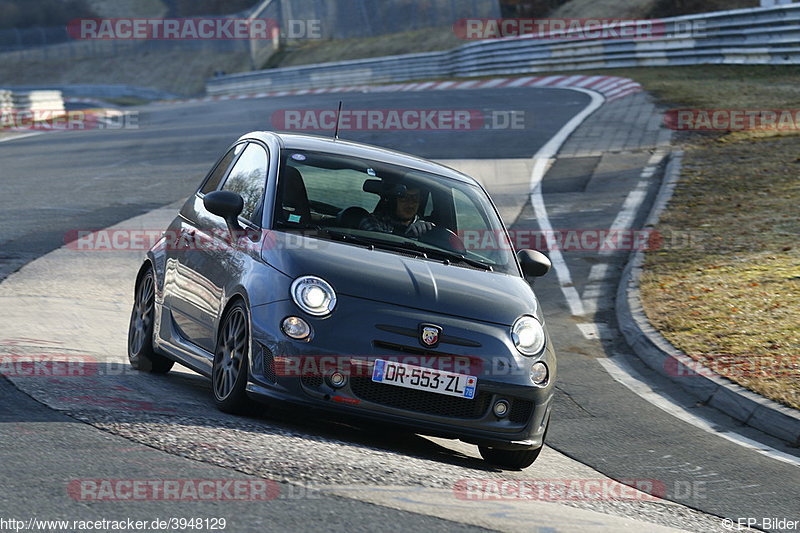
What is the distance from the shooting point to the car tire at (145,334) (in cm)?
836

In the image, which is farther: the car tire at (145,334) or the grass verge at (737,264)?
the grass verge at (737,264)

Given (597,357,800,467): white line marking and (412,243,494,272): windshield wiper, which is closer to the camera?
(412,243,494,272): windshield wiper

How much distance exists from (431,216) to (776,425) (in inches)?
109

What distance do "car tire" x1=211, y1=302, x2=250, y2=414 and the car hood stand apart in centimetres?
38

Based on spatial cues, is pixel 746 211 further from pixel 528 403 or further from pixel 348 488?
pixel 348 488

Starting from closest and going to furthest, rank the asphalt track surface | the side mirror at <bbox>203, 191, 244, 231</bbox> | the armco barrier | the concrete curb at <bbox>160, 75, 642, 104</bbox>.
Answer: the asphalt track surface < the side mirror at <bbox>203, 191, 244, 231</bbox> < the concrete curb at <bbox>160, 75, 642, 104</bbox> < the armco barrier

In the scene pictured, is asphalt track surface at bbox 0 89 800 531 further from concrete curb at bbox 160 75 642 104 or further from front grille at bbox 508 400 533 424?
concrete curb at bbox 160 75 642 104

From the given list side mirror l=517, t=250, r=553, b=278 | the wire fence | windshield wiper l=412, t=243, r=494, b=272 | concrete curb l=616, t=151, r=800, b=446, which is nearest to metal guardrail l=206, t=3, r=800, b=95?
the wire fence

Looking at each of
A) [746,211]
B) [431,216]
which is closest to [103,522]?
[431,216]

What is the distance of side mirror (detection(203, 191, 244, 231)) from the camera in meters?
7.36

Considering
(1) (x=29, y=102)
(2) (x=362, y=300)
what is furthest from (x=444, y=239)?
(1) (x=29, y=102)

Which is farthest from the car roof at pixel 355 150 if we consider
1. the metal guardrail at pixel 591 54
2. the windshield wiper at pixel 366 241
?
the metal guardrail at pixel 591 54

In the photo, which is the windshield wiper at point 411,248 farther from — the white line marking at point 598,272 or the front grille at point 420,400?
the white line marking at point 598,272

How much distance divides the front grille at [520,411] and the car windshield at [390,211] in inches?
41.7
